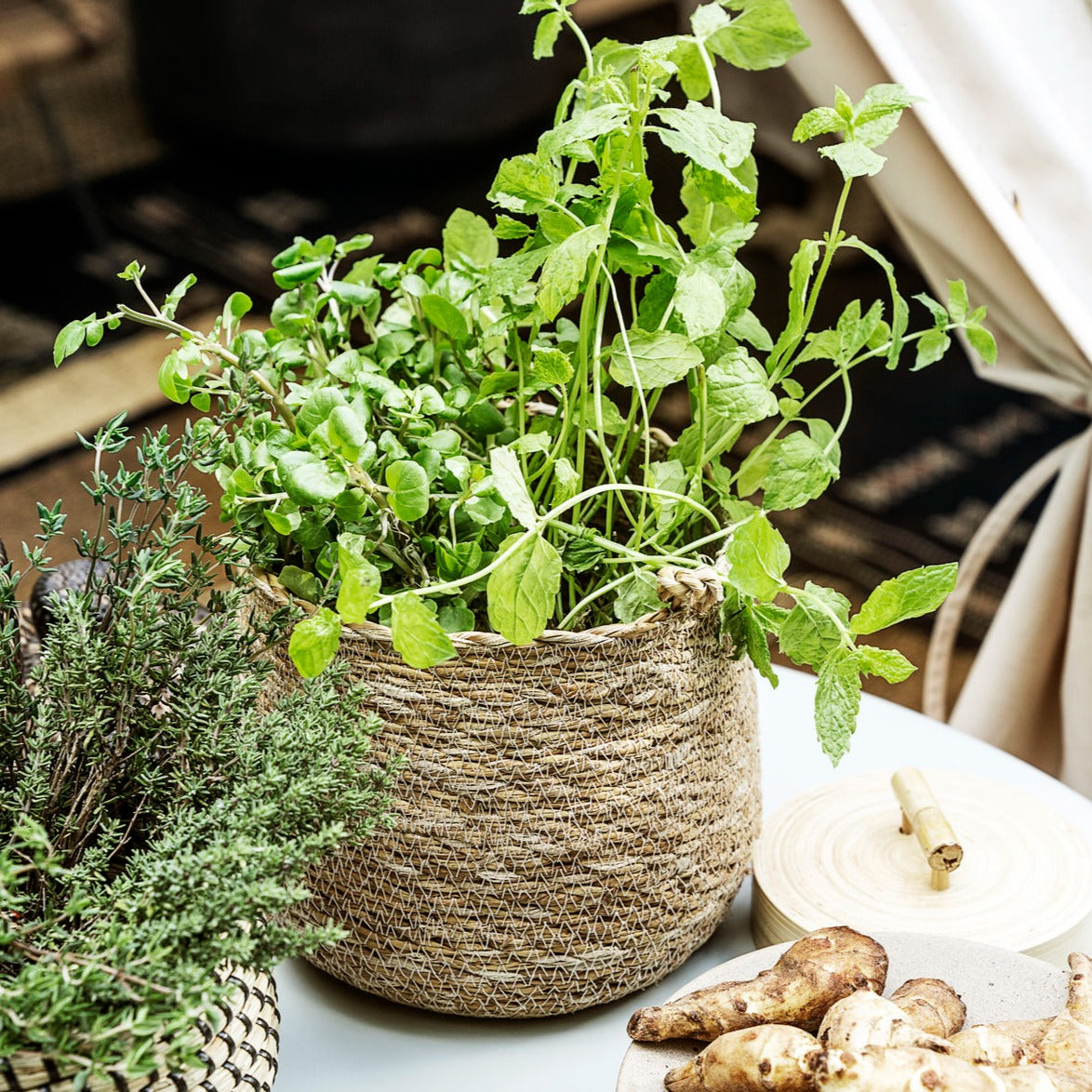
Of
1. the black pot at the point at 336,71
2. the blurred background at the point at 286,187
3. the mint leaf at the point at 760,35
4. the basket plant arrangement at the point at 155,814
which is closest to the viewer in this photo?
the basket plant arrangement at the point at 155,814

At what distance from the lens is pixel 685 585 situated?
63 cm

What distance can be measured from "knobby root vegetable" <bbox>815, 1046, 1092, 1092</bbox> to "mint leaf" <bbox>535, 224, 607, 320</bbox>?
1.05ft

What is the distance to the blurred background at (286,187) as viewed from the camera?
99.8 inches

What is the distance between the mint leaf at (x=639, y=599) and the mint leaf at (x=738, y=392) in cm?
8

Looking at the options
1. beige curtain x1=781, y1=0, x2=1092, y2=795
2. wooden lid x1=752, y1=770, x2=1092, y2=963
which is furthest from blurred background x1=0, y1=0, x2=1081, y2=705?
wooden lid x1=752, y1=770, x2=1092, y2=963

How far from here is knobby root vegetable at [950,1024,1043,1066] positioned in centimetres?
57

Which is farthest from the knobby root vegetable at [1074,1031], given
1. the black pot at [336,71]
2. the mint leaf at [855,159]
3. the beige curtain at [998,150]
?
the black pot at [336,71]

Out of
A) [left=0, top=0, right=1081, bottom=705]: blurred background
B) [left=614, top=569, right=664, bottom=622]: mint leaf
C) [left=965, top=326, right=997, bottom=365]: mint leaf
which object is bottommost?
[left=0, top=0, right=1081, bottom=705]: blurred background

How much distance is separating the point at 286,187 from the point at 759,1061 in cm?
316

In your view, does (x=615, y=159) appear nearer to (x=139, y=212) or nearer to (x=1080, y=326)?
(x=1080, y=326)

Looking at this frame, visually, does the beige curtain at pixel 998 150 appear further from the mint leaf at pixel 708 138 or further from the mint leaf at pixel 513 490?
the mint leaf at pixel 513 490

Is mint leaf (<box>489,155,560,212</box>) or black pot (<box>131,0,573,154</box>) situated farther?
black pot (<box>131,0,573,154</box>)

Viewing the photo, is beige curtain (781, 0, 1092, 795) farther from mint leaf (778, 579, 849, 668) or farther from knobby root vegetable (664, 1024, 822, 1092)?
knobby root vegetable (664, 1024, 822, 1092)

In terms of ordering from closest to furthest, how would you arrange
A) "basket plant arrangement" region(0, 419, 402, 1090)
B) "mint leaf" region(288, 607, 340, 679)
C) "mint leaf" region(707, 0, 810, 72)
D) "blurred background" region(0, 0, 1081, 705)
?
"basket plant arrangement" region(0, 419, 402, 1090) → "mint leaf" region(288, 607, 340, 679) → "mint leaf" region(707, 0, 810, 72) → "blurred background" region(0, 0, 1081, 705)
